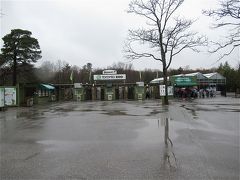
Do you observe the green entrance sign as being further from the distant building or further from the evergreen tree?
the evergreen tree

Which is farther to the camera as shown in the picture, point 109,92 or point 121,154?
point 109,92

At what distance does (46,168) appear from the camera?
650 cm

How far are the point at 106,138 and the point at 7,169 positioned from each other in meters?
4.07

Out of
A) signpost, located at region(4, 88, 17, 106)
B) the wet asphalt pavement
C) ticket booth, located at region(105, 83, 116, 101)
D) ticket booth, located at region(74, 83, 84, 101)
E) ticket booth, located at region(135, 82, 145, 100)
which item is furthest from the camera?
ticket booth, located at region(74, 83, 84, 101)

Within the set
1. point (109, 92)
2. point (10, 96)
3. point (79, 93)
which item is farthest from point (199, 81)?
point (10, 96)

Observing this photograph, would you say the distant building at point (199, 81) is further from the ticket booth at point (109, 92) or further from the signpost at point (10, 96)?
the signpost at point (10, 96)

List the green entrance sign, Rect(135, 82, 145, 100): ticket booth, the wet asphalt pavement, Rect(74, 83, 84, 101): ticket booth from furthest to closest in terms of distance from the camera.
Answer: the green entrance sign
Rect(74, 83, 84, 101): ticket booth
Rect(135, 82, 145, 100): ticket booth
the wet asphalt pavement

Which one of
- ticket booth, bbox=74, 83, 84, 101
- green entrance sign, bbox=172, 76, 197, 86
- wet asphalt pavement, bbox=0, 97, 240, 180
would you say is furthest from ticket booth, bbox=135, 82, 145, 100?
wet asphalt pavement, bbox=0, 97, 240, 180

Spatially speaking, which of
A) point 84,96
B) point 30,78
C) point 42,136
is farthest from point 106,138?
point 30,78

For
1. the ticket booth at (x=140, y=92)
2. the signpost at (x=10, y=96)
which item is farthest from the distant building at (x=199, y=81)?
the signpost at (x=10, y=96)

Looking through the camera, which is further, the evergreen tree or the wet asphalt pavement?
the evergreen tree

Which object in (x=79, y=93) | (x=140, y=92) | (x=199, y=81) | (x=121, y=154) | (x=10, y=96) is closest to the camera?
(x=121, y=154)

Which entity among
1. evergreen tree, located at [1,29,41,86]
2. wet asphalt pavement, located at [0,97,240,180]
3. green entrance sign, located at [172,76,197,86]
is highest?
evergreen tree, located at [1,29,41,86]

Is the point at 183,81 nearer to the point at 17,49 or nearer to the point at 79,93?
the point at 79,93
